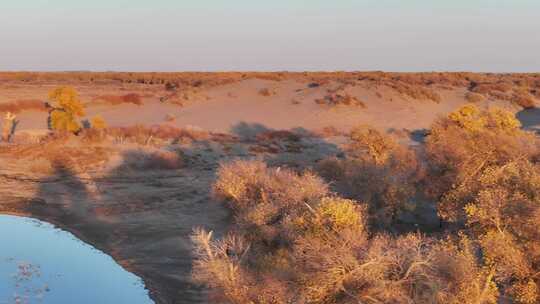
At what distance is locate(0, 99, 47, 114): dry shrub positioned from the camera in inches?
2111

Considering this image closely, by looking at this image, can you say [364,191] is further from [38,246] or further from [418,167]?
[38,246]

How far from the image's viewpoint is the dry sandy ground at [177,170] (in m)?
22.2

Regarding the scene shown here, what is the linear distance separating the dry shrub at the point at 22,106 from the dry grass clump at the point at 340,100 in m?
25.6

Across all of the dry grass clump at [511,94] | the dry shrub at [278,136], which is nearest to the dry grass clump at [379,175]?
the dry shrub at [278,136]

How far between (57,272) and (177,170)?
15245 millimetres

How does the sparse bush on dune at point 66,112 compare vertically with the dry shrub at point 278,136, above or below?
above

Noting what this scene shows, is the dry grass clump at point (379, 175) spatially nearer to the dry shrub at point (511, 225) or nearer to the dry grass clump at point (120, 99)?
the dry shrub at point (511, 225)

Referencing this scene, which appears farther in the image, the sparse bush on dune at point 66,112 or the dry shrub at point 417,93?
the dry shrub at point 417,93

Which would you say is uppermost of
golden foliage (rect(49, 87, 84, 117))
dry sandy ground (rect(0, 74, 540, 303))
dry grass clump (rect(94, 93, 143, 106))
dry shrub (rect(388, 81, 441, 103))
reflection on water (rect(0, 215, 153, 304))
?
dry shrub (rect(388, 81, 441, 103))

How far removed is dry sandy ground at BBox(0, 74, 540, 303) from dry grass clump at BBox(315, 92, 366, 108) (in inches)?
31.8

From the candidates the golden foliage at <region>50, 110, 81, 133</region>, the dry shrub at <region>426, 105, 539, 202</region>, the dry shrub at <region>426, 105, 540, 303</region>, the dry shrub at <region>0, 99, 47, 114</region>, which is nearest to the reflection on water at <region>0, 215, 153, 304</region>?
the dry shrub at <region>426, 105, 540, 303</region>

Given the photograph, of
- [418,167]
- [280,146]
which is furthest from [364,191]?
[280,146]

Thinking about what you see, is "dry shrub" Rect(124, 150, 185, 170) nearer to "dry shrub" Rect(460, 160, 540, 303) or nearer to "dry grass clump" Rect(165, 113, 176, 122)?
"dry grass clump" Rect(165, 113, 176, 122)

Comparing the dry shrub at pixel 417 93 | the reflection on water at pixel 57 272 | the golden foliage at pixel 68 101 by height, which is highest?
the dry shrub at pixel 417 93
